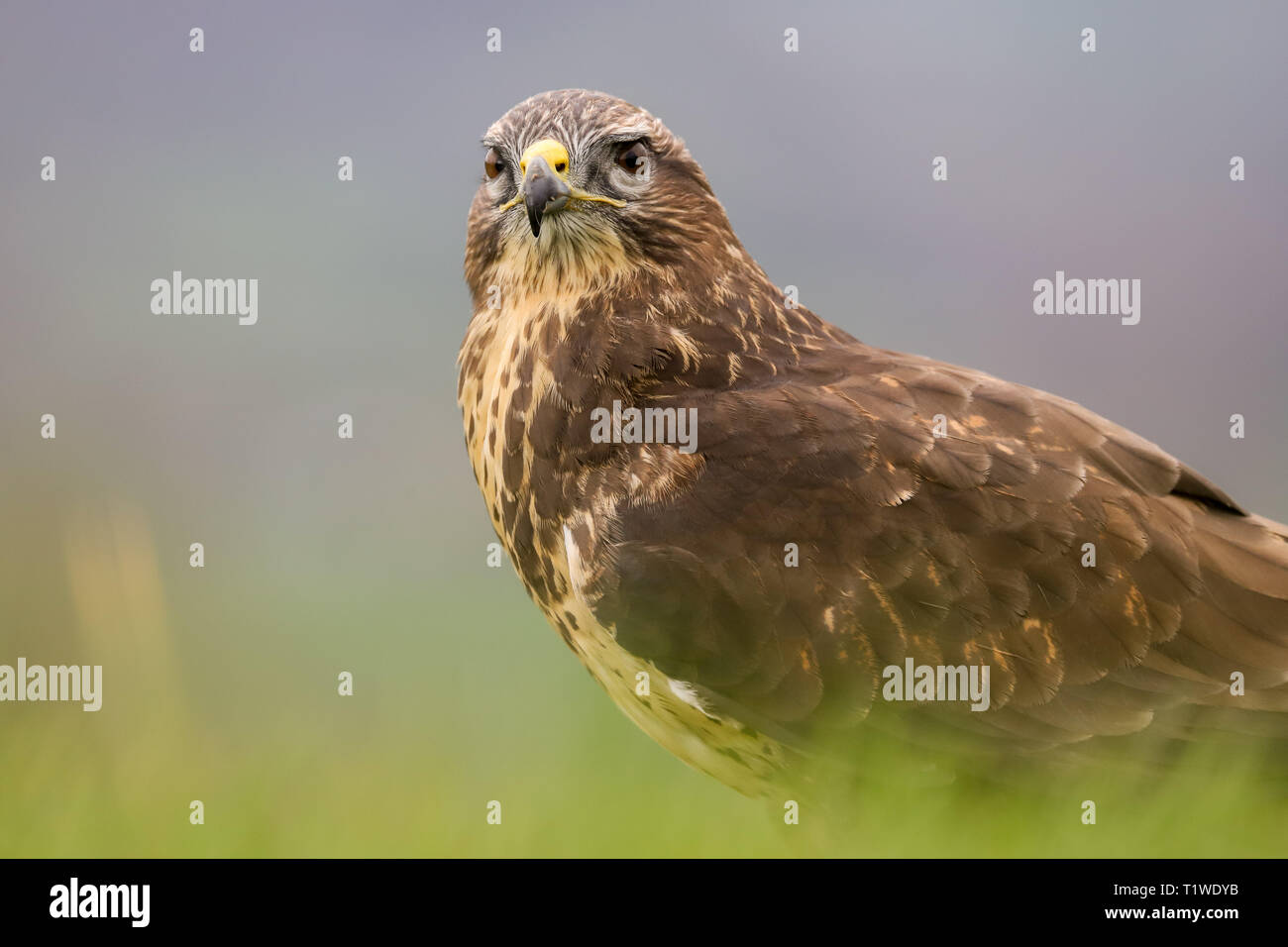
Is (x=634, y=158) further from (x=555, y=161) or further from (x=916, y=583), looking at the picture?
(x=916, y=583)

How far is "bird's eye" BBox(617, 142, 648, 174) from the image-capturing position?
200 inches

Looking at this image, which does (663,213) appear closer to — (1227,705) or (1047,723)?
(1047,723)

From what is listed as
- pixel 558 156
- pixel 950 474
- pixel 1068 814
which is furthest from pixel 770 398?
pixel 1068 814

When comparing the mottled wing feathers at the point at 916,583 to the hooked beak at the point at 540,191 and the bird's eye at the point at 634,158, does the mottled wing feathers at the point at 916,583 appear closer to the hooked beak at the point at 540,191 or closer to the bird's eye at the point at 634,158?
the hooked beak at the point at 540,191

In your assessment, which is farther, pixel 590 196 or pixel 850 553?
pixel 590 196

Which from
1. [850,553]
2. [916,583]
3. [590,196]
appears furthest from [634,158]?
[916,583]

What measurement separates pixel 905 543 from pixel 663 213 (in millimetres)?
1588

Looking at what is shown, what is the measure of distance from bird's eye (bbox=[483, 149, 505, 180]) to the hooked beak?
305mm

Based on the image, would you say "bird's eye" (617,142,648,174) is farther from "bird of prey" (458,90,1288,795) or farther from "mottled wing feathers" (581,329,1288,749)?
"mottled wing feathers" (581,329,1288,749)

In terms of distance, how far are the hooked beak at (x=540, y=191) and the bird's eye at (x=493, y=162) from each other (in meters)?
0.30

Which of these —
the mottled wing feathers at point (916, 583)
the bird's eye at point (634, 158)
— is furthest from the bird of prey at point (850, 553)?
the bird's eye at point (634, 158)

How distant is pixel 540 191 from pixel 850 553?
66.5 inches

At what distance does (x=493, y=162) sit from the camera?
5203 millimetres

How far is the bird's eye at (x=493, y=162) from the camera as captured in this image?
518cm
